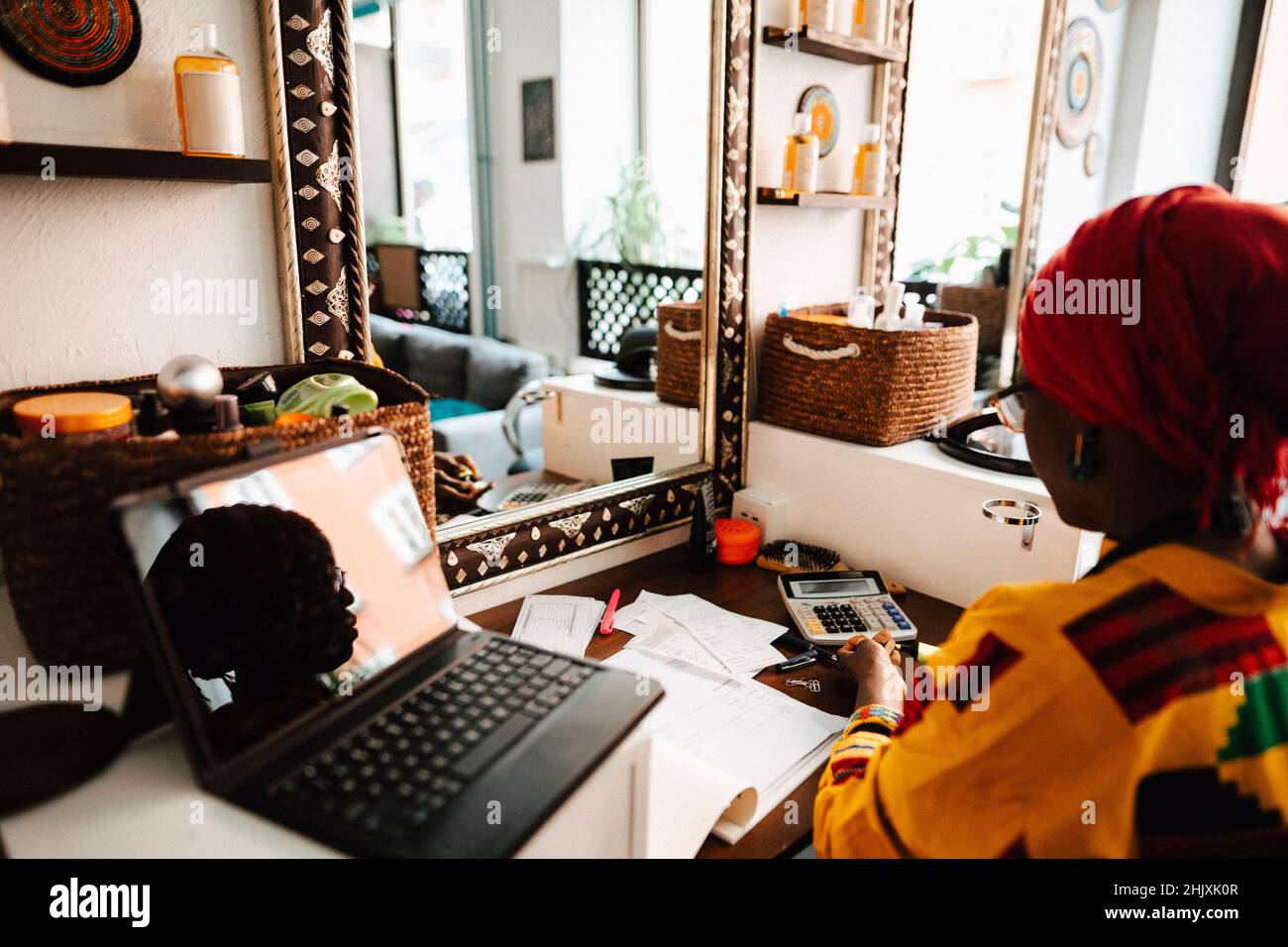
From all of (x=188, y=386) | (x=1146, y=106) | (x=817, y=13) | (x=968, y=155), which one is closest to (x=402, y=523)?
(x=188, y=386)

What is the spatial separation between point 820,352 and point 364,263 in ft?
2.86

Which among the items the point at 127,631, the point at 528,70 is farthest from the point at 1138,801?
the point at 528,70

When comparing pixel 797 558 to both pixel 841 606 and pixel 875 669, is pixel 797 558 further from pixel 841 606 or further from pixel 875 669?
pixel 875 669

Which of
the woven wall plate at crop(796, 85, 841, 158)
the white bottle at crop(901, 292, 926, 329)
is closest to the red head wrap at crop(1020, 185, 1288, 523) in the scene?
the white bottle at crop(901, 292, 926, 329)

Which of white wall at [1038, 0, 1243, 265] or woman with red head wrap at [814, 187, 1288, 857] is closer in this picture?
woman with red head wrap at [814, 187, 1288, 857]

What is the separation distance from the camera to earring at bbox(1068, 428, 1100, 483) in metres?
0.73

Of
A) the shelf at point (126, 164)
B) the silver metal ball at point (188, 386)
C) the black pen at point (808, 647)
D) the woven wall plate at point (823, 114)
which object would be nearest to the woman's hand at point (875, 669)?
the black pen at point (808, 647)

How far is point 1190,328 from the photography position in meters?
0.64

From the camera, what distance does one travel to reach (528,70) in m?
1.33

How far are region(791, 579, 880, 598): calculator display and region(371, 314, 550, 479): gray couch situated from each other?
0.53 metres

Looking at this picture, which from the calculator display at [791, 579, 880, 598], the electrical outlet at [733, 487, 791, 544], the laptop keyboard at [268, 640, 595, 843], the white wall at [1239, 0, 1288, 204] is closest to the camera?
the laptop keyboard at [268, 640, 595, 843]

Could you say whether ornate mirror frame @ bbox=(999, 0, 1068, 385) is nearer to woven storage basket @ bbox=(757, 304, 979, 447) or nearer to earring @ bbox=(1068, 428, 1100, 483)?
woven storage basket @ bbox=(757, 304, 979, 447)

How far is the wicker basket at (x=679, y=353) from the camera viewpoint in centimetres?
161
